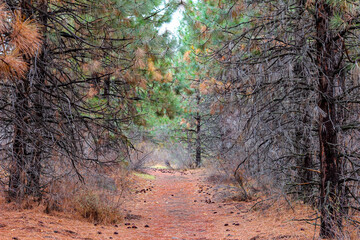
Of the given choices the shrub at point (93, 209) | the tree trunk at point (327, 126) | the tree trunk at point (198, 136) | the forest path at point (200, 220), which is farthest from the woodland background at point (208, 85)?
the tree trunk at point (198, 136)

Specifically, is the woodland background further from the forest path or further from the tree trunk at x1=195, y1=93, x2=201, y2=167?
the tree trunk at x1=195, y1=93, x2=201, y2=167

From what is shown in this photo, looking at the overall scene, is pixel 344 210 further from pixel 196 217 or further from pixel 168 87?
pixel 168 87

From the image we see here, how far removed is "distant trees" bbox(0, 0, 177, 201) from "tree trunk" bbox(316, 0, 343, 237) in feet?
11.1

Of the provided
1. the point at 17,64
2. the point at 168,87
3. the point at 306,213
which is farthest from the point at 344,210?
the point at 168,87

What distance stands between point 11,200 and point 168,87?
614 centimetres

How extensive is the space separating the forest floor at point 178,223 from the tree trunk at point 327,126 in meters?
0.47

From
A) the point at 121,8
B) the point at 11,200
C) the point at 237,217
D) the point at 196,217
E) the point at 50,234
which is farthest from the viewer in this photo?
the point at 196,217

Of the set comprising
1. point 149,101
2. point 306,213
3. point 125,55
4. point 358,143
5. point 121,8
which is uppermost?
point 121,8

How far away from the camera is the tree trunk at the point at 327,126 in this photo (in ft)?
14.5

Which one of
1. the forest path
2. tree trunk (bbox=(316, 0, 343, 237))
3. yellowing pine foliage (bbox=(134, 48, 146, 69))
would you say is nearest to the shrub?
the forest path

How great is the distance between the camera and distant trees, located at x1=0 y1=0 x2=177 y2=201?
5031 mm

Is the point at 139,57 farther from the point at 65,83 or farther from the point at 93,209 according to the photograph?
the point at 93,209

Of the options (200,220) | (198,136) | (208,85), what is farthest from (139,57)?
(198,136)

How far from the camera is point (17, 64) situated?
3053mm
